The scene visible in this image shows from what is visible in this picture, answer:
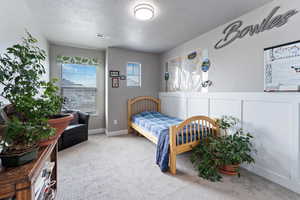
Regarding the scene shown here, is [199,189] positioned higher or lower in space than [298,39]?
lower

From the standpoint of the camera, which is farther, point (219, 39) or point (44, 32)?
point (44, 32)

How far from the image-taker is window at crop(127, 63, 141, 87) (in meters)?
3.96

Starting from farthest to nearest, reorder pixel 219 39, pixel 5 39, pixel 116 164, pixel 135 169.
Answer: pixel 219 39 → pixel 116 164 → pixel 135 169 → pixel 5 39

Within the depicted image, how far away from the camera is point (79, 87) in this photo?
371 cm

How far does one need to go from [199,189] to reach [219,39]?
2486 mm

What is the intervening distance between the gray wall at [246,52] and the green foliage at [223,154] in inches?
31.9

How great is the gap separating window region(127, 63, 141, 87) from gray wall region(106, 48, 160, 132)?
0.40ft

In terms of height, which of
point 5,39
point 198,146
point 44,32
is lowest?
point 198,146

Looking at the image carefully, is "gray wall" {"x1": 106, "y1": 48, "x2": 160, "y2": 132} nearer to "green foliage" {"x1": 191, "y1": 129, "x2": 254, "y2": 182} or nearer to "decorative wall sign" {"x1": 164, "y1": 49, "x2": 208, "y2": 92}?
"decorative wall sign" {"x1": 164, "y1": 49, "x2": 208, "y2": 92}

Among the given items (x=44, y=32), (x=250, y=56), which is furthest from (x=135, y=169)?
(x=44, y=32)

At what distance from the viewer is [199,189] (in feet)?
5.49

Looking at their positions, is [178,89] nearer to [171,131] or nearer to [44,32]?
[171,131]

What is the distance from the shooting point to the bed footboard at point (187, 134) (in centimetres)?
201

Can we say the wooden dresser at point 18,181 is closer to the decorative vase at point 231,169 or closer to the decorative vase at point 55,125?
the decorative vase at point 55,125
